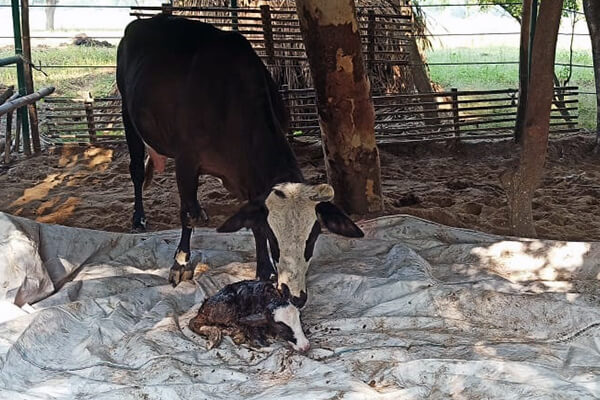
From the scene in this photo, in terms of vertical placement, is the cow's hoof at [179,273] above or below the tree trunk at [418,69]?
below

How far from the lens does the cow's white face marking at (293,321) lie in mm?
3396

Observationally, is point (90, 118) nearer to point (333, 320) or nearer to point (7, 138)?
point (7, 138)

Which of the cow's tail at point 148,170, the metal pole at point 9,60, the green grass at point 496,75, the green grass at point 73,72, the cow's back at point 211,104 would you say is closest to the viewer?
the cow's back at point 211,104

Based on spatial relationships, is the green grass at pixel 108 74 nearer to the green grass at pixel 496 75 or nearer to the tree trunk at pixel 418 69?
the green grass at pixel 496 75

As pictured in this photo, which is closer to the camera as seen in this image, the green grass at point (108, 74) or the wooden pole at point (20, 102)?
the wooden pole at point (20, 102)

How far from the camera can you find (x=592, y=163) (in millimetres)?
7633

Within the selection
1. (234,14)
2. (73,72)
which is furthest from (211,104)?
(73,72)

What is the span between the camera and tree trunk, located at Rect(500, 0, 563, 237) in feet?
14.9

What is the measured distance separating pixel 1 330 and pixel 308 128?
581cm

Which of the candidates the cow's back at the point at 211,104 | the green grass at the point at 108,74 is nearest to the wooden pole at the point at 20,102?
the cow's back at the point at 211,104

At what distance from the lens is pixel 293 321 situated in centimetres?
344

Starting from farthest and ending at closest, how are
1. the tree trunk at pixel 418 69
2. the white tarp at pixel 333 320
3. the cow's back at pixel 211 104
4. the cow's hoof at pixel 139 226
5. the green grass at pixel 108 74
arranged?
the green grass at pixel 108 74 → the tree trunk at pixel 418 69 → the cow's hoof at pixel 139 226 → the cow's back at pixel 211 104 → the white tarp at pixel 333 320

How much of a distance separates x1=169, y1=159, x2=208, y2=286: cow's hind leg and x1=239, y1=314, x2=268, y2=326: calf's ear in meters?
1.00

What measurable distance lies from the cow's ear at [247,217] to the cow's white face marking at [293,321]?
471 mm
